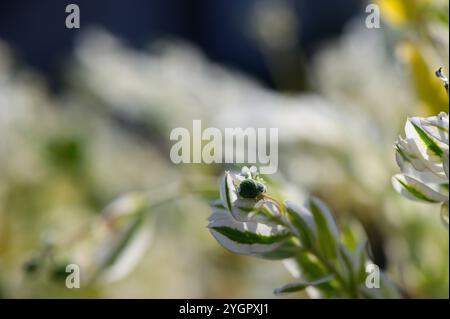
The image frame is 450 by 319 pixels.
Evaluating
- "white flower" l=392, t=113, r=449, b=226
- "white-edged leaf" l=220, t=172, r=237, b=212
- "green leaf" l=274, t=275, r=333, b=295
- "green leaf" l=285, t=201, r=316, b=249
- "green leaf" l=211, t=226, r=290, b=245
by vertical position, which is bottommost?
"green leaf" l=274, t=275, r=333, b=295

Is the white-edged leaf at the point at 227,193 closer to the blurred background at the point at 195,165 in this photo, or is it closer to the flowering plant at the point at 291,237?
the flowering plant at the point at 291,237

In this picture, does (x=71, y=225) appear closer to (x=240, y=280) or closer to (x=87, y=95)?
(x=240, y=280)

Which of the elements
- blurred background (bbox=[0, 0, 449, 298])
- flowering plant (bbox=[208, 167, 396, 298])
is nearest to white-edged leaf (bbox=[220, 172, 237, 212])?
flowering plant (bbox=[208, 167, 396, 298])

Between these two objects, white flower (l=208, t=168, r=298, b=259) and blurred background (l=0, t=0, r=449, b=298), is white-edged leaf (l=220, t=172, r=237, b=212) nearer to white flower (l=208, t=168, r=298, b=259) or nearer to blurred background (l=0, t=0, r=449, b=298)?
white flower (l=208, t=168, r=298, b=259)

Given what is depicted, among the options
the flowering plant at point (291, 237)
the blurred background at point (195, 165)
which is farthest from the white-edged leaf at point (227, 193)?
the blurred background at point (195, 165)

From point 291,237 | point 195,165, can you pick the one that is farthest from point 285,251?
point 195,165
